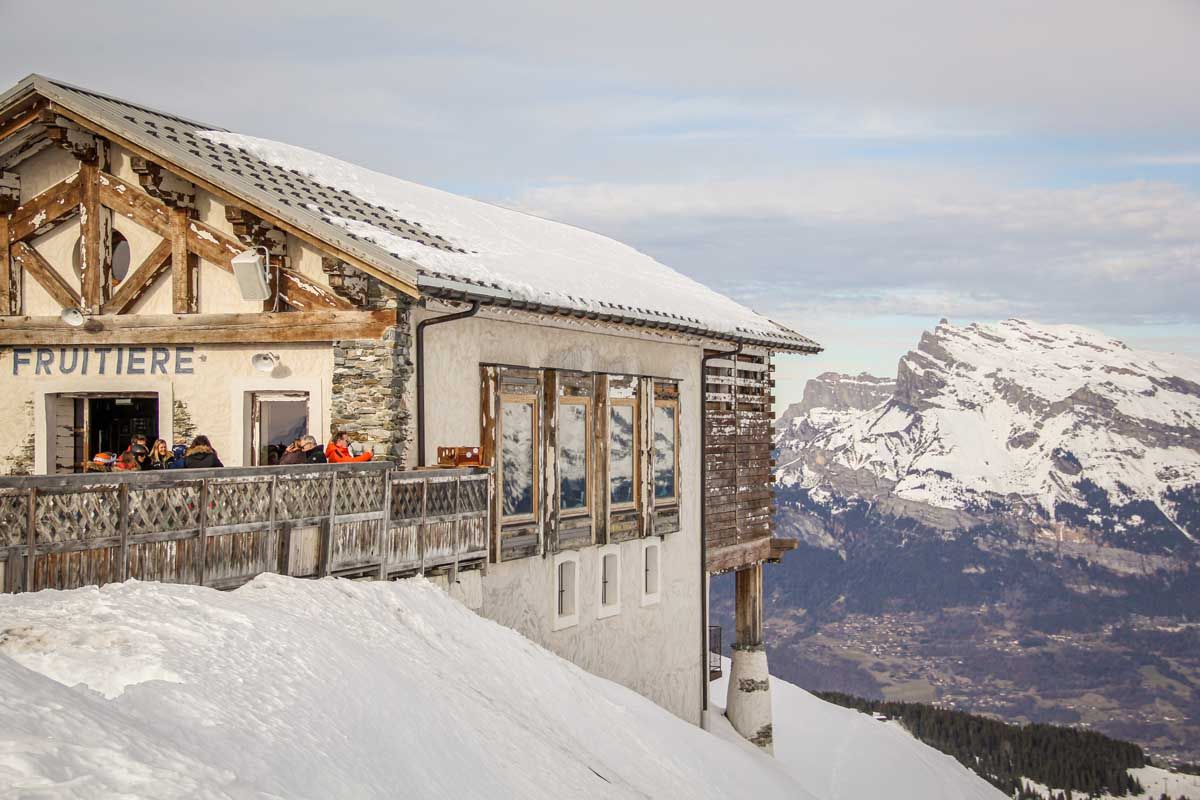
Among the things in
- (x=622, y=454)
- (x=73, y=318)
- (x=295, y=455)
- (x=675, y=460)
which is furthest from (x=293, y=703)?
(x=675, y=460)

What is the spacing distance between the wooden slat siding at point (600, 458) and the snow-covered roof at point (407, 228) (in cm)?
130

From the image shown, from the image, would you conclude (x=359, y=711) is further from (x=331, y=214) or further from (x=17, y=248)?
(x=17, y=248)

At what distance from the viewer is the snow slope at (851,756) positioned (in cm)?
3428

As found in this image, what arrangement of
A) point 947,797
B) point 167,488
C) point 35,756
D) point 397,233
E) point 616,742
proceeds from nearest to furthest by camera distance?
point 35,756
point 167,488
point 616,742
point 397,233
point 947,797

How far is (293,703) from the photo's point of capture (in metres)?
8.45

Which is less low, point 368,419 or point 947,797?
point 368,419

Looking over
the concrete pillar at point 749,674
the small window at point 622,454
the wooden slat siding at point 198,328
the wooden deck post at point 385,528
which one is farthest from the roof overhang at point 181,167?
the concrete pillar at point 749,674

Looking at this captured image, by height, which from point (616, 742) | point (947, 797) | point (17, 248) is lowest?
point (947, 797)

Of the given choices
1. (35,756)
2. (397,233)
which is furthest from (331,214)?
(35,756)

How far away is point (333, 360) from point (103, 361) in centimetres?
366

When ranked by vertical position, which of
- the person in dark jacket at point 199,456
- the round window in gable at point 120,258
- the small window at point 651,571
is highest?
the round window in gable at point 120,258

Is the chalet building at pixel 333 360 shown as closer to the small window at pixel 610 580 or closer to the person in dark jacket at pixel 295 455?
the small window at pixel 610 580

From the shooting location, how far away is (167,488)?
34.5 ft

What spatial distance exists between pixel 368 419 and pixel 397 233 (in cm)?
294
